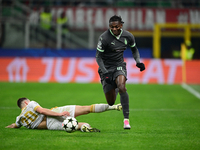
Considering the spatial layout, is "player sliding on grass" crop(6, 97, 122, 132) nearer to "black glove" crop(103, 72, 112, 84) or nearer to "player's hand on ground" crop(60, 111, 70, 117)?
"player's hand on ground" crop(60, 111, 70, 117)

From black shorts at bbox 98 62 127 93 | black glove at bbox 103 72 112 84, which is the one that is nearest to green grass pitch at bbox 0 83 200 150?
black shorts at bbox 98 62 127 93

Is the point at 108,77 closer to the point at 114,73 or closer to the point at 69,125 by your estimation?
the point at 114,73

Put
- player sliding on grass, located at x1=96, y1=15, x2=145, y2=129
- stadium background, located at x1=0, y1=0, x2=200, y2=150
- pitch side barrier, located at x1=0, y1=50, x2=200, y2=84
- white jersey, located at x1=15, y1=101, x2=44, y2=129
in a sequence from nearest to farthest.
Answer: stadium background, located at x1=0, y1=0, x2=200, y2=150
white jersey, located at x1=15, y1=101, x2=44, y2=129
player sliding on grass, located at x1=96, y1=15, x2=145, y2=129
pitch side barrier, located at x1=0, y1=50, x2=200, y2=84

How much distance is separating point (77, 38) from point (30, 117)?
18.9 m

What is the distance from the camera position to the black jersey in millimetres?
6769

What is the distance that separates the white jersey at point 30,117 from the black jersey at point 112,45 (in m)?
1.69

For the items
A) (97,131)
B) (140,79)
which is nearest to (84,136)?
(97,131)

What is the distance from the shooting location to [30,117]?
6.44 metres

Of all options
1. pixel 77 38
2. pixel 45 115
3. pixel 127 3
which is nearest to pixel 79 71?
pixel 77 38

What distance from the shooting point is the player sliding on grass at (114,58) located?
660 centimetres

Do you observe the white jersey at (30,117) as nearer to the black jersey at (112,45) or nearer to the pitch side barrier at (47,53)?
the black jersey at (112,45)

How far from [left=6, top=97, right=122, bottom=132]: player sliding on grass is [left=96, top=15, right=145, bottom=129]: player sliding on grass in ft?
1.48

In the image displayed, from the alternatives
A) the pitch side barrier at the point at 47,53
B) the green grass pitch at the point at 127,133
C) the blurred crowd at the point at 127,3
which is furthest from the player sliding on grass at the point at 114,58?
the blurred crowd at the point at 127,3

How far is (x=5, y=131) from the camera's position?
21.2ft
